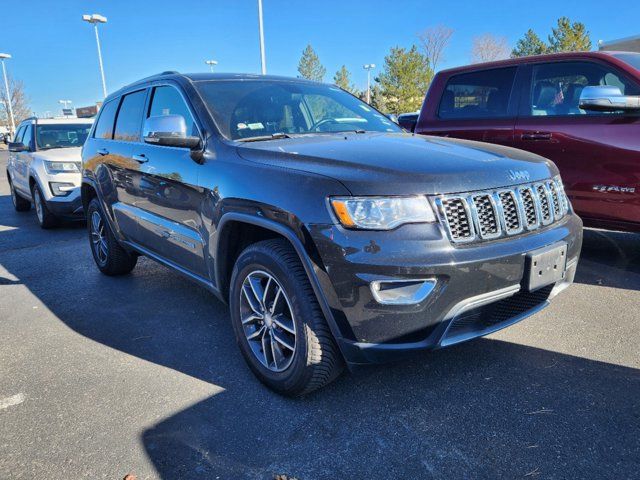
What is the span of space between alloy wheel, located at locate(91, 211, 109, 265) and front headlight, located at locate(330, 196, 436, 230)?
3534 millimetres

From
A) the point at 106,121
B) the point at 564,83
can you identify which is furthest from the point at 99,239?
the point at 564,83

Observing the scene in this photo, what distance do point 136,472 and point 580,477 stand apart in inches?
72.7

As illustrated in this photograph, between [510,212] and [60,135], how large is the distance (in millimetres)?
8638

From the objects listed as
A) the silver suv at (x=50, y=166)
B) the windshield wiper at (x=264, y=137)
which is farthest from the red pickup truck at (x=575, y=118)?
the silver suv at (x=50, y=166)

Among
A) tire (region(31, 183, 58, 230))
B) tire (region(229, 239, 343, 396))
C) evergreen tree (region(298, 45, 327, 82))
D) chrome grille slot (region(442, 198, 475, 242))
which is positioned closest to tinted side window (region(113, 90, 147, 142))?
tire (region(229, 239, 343, 396))

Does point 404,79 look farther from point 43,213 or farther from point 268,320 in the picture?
point 268,320

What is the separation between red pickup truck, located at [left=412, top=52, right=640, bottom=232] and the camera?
13.2 ft

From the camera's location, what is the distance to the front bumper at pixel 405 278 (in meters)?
2.10

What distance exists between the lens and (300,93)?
3.72 meters

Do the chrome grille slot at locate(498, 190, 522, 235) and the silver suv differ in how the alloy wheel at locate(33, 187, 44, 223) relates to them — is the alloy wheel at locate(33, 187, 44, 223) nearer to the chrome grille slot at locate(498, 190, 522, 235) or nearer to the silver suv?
→ the silver suv

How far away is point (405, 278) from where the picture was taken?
210cm

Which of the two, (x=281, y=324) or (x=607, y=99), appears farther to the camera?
(x=607, y=99)

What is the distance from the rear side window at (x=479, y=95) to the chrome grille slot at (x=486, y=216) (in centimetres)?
295

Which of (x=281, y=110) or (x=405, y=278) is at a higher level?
(x=281, y=110)
